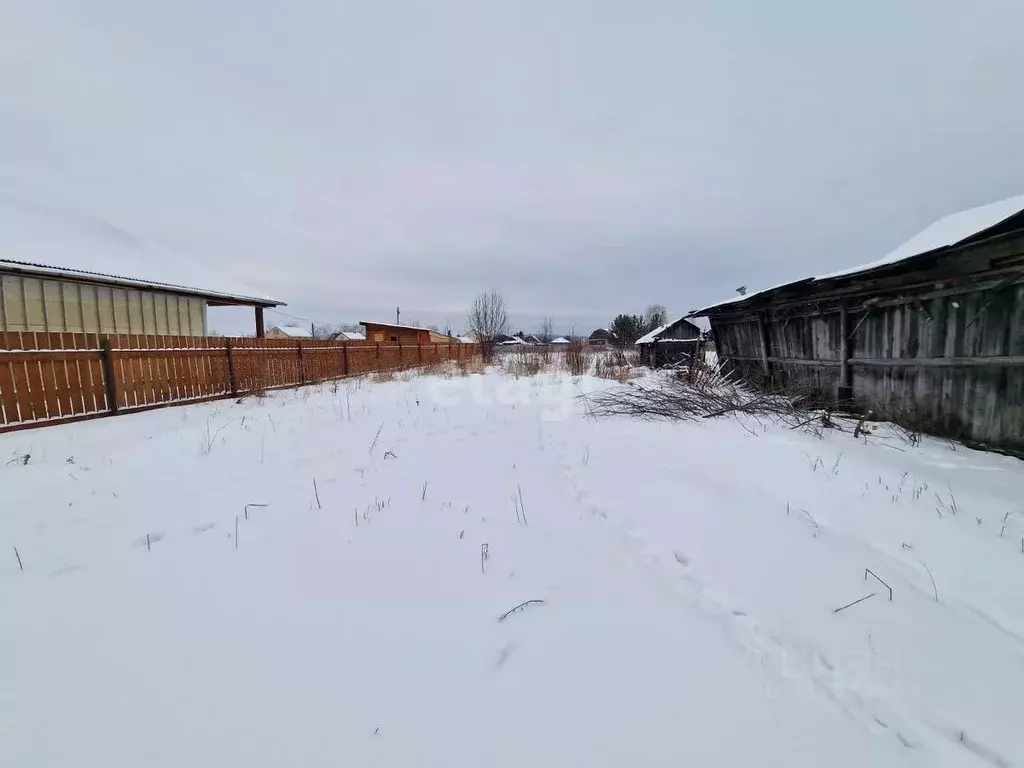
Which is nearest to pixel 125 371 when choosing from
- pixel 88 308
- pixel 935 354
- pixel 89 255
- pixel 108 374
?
pixel 108 374

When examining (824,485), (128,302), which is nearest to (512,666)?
(824,485)

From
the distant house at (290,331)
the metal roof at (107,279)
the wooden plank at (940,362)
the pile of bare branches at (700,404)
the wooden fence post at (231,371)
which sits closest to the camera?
the wooden plank at (940,362)

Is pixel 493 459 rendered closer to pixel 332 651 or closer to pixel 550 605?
pixel 550 605

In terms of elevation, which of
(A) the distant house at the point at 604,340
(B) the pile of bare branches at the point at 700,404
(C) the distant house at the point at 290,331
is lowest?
(B) the pile of bare branches at the point at 700,404

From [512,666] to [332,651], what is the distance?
0.74 metres

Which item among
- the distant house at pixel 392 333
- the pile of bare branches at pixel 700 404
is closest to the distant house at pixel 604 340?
the distant house at pixel 392 333

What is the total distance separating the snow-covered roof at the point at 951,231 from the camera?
168 inches

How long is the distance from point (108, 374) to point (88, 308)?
4454 millimetres

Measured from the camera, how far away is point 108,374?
21.9ft

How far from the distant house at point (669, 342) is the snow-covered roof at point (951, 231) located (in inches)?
587

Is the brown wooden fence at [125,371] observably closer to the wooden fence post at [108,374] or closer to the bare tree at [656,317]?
the wooden fence post at [108,374]

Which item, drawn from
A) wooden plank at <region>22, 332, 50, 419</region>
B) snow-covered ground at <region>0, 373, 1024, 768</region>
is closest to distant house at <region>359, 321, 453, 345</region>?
wooden plank at <region>22, 332, 50, 419</region>

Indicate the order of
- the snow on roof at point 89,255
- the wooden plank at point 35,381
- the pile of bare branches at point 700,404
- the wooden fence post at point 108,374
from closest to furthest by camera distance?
the wooden plank at point 35,381, the pile of bare branches at point 700,404, the wooden fence post at point 108,374, the snow on roof at point 89,255

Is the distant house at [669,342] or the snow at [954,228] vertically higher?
the snow at [954,228]
